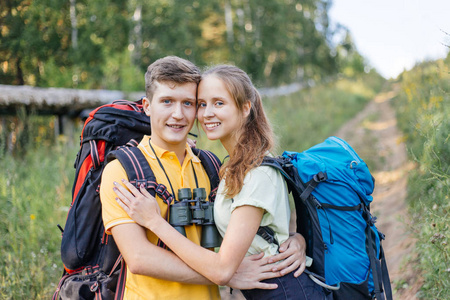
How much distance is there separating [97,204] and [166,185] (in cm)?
44

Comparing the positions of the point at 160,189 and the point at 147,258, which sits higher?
the point at 160,189

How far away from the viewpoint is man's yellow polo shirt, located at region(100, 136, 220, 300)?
2.13 meters

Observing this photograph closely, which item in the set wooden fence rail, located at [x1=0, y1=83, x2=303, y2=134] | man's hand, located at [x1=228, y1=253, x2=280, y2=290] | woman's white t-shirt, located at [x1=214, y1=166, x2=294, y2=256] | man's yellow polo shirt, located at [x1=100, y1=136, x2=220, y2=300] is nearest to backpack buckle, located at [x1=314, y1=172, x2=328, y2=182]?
woman's white t-shirt, located at [x1=214, y1=166, x2=294, y2=256]

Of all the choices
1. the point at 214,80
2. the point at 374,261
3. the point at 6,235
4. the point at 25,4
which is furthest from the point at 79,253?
the point at 25,4

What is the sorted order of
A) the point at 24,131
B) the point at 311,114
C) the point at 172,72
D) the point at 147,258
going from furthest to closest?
the point at 311,114 < the point at 24,131 < the point at 172,72 < the point at 147,258

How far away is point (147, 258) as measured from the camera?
2031 mm

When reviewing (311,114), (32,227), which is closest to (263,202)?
(32,227)

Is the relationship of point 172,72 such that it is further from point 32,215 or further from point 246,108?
point 32,215

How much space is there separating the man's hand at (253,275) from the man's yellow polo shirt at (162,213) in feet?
0.69

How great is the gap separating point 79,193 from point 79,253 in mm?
356

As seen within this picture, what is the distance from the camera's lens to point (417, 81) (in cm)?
954

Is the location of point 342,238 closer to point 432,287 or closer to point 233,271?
point 233,271

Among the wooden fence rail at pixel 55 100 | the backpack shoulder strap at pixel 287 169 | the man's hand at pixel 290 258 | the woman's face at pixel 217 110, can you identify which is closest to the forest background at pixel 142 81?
the wooden fence rail at pixel 55 100

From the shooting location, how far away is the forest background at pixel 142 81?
394 cm
